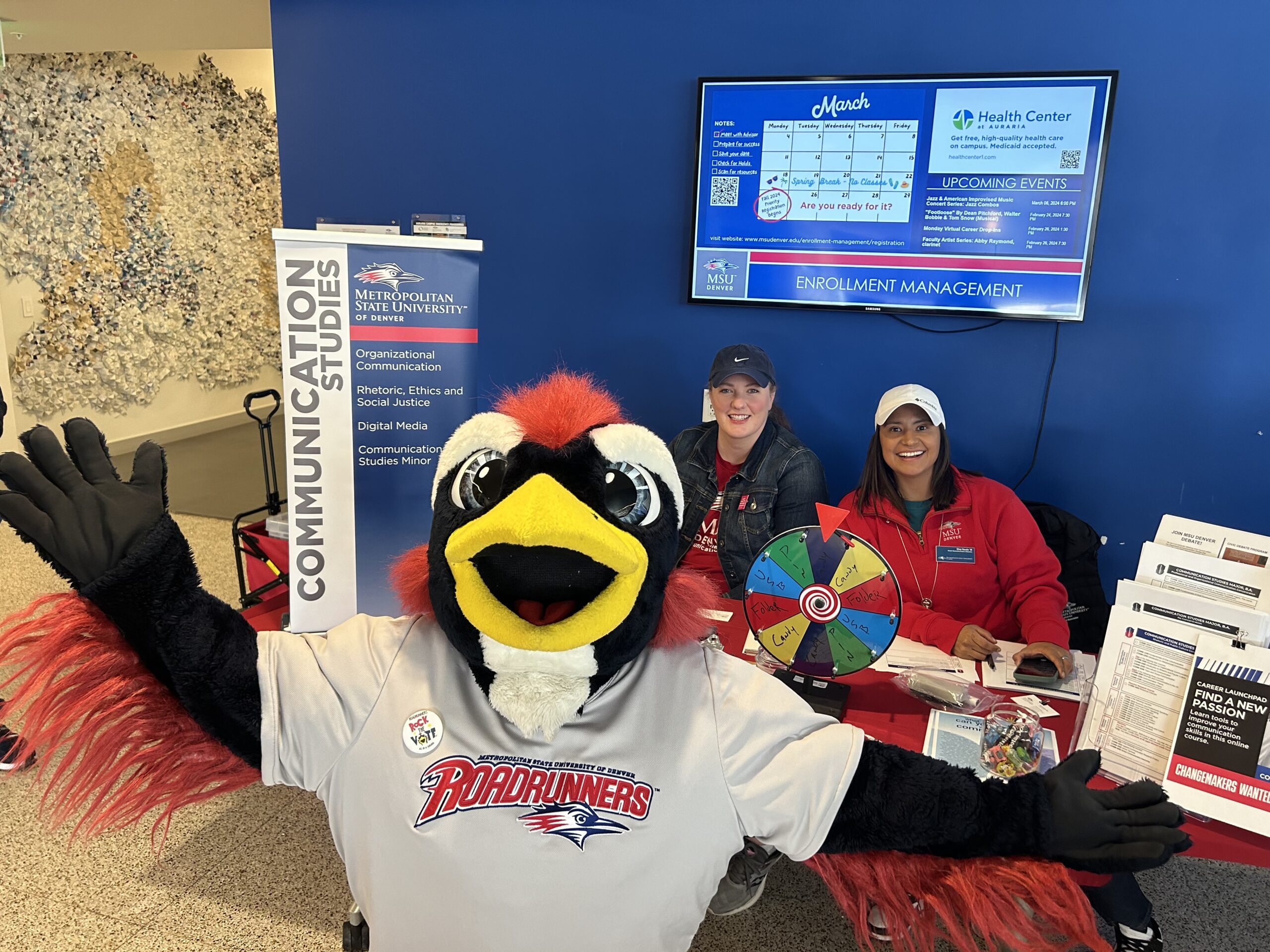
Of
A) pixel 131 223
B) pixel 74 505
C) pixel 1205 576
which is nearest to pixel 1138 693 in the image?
pixel 1205 576

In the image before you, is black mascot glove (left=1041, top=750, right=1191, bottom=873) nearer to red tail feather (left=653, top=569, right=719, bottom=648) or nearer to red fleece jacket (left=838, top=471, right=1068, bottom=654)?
red tail feather (left=653, top=569, right=719, bottom=648)

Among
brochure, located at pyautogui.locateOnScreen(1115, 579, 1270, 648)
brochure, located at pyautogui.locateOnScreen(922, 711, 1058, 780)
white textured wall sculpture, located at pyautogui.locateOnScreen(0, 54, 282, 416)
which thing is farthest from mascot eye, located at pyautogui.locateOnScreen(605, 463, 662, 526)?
white textured wall sculpture, located at pyautogui.locateOnScreen(0, 54, 282, 416)

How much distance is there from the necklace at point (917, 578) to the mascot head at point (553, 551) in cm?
135

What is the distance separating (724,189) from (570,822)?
2.41 m

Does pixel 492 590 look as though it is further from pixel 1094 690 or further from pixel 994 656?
pixel 994 656

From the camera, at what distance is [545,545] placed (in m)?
0.84

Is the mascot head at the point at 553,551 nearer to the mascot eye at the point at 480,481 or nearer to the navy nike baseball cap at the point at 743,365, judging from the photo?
the mascot eye at the point at 480,481

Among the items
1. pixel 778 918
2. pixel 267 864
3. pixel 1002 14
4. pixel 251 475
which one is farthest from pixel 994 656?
pixel 251 475

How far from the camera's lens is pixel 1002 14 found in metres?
2.51

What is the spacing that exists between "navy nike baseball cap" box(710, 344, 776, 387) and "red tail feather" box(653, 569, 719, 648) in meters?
1.55

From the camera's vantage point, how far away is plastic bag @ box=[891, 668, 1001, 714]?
1.58m

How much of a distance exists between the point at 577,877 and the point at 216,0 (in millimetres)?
4115

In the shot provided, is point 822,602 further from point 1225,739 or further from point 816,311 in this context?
point 816,311

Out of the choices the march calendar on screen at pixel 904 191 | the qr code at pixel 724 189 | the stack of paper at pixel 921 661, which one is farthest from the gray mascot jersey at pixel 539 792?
the qr code at pixel 724 189
